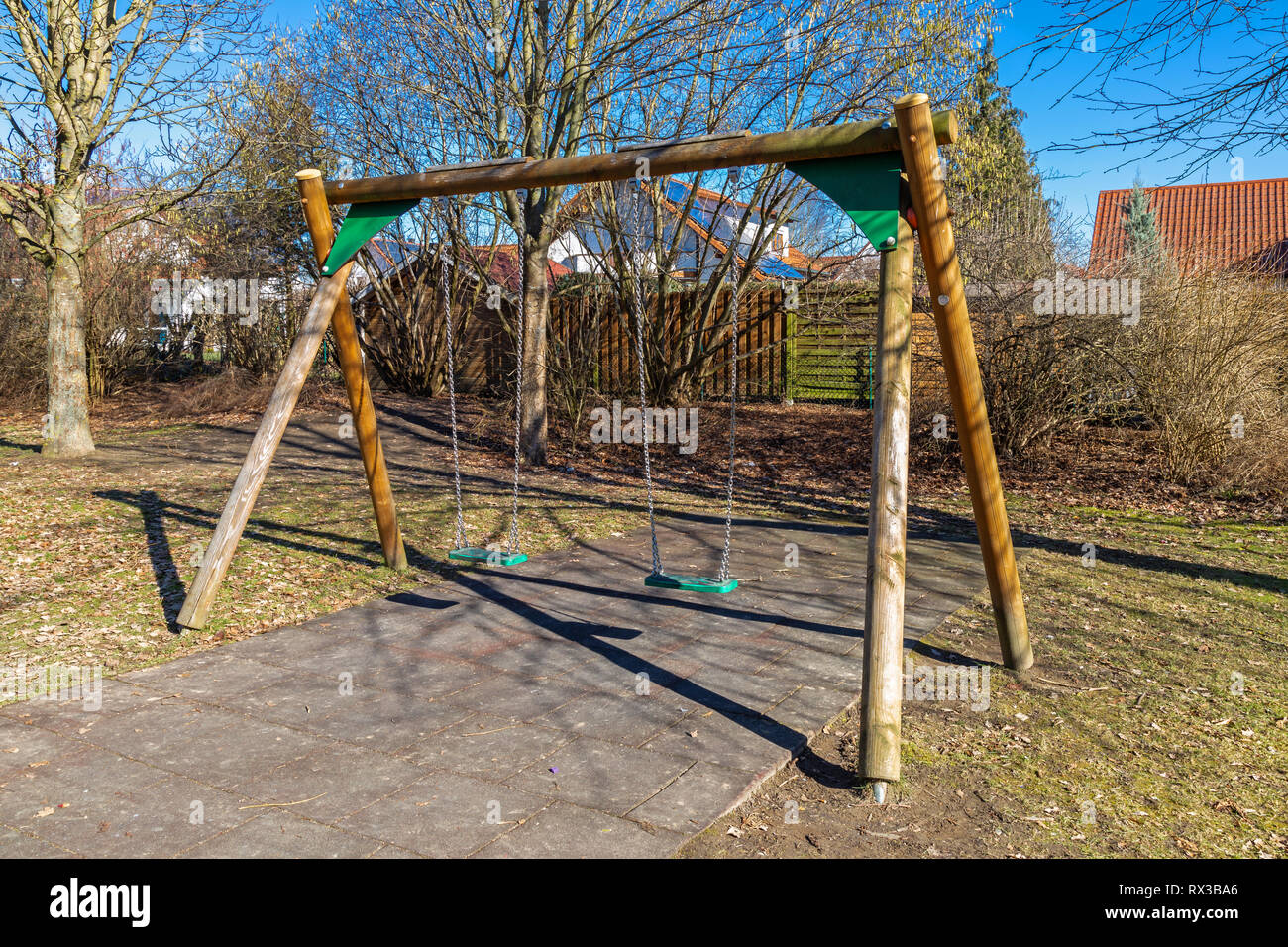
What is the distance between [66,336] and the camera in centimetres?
1044

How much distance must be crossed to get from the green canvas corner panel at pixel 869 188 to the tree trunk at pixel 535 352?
6996 millimetres

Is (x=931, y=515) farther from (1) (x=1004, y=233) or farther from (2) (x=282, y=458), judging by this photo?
(2) (x=282, y=458)

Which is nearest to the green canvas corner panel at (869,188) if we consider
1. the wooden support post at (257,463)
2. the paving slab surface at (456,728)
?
the paving slab surface at (456,728)

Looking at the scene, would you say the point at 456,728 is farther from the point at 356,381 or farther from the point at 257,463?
the point at 356,381

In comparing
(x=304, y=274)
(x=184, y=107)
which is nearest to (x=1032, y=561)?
(x=184, y=107)

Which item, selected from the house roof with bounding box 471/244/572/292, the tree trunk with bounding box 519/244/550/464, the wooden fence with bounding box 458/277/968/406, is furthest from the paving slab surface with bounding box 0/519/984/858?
the house roof with bounding box 471/244/572/292

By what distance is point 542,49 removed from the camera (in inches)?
400

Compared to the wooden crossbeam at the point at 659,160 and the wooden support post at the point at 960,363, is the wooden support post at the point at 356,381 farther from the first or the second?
the wooden support post at the point at 960,363

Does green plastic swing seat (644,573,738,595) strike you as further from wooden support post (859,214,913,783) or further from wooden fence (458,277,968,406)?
wooden fence (458,277,968,406)

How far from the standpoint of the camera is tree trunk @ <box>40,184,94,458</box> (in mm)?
10180

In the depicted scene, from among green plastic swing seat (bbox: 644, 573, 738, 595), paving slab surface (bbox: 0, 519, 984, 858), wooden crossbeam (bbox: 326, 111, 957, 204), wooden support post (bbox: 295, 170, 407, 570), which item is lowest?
paving slab surface (bbox: 0, 519, 984, 858)

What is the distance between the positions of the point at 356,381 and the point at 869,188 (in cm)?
350

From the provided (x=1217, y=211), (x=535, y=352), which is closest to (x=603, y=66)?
(x=535, y=352)

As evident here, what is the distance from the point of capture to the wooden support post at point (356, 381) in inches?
218
